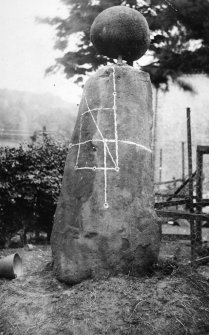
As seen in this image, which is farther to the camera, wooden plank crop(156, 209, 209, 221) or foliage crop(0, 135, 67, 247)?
foliage crop(0, 135, 67, 247)

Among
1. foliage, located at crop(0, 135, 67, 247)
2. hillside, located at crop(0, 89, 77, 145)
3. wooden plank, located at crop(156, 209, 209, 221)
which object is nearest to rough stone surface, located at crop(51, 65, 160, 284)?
wooden plank, located at crop(156, 209, 209, 221)

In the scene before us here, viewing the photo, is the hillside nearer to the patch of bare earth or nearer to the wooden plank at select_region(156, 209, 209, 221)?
the wooden plank at select_region(156, 209, 209, 221)

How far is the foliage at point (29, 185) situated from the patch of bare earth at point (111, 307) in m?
3.30

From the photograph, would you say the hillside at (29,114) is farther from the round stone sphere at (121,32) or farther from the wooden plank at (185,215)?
→ the round stone sphere at (121,32)

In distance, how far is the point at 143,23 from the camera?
12.5 ft

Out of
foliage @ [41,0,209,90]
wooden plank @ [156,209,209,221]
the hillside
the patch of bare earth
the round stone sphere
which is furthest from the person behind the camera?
the hillside

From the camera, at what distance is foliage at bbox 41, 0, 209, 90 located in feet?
29.4

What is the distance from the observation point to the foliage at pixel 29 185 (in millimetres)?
6371

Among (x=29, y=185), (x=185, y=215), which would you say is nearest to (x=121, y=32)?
(x=185, y=215)

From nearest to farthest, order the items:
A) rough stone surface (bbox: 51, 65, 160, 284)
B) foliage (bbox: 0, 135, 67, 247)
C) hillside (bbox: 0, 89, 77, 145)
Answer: rough stone surface (bbox: 51, 65, 160, 284)
foliage (bbox: 0, 135, 67, 247)
hillside (bbox: 0, 89, 77, 145)

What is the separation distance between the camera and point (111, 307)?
9.08 feet

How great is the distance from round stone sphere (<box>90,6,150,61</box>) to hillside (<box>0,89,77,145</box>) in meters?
24.7

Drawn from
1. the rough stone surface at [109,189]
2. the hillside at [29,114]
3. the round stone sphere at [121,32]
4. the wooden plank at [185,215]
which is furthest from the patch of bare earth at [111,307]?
the hillside at [29,114]

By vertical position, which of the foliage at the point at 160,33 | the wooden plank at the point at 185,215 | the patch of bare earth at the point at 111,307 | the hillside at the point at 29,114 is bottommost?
the patch of bare earth at the point at 111,307
